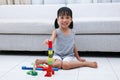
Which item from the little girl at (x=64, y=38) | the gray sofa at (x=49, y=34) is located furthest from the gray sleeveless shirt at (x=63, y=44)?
the gray sofa at (x=49, y=34)

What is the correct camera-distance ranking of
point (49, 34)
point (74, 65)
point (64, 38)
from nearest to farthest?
1. point (74, 65)
2. point (64, 38)
3. point (49, 34)

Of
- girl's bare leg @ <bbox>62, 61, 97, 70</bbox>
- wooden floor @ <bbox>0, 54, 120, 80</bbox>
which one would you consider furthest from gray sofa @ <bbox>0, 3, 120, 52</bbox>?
girl's bare leg @ <bbox>62, 61, 97, 70</bbox>

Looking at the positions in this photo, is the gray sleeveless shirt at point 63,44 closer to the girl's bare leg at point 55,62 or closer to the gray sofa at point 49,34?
the girl's bare leg at point 55,62

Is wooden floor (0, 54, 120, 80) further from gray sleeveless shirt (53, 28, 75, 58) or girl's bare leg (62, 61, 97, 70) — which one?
gray sleeveless shirt (53, 28, 75, 58)

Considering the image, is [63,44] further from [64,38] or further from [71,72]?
[71,72]

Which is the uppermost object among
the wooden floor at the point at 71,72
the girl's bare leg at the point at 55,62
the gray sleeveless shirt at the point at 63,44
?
the gray sleeveless shirt at the point at 63,44

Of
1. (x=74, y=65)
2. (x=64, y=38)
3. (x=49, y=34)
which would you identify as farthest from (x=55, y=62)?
(x=49, y=34)

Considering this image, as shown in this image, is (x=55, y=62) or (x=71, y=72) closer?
(x=71, y=72)

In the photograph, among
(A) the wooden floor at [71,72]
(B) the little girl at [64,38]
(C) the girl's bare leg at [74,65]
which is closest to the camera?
(A) the wooden floor at [71,72]

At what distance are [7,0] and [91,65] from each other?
2.00 metres

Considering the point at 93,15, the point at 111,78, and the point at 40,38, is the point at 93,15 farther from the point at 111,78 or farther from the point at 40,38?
the point at 111,78

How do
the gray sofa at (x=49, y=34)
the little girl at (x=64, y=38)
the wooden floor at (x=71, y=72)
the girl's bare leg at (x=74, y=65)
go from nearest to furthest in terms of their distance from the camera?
the wooden floor at (x=71, y=72), the girl's bare leg at (x=74, y=65), the little girl at (x=64, y=38), the gray sofa at (x=49, y=34)

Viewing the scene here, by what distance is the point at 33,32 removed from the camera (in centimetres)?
221

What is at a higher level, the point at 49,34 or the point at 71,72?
the point at 49,34
